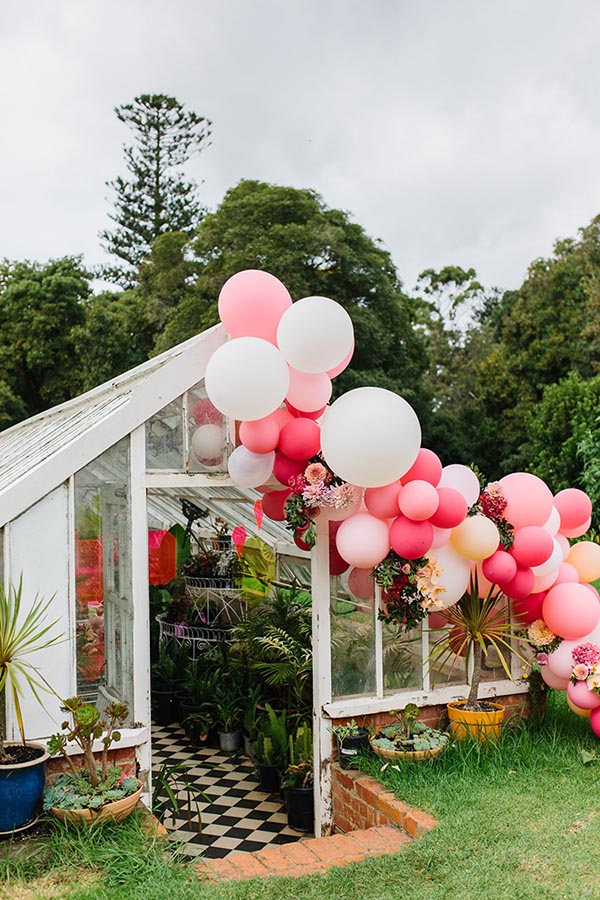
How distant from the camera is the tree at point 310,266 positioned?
614 inches

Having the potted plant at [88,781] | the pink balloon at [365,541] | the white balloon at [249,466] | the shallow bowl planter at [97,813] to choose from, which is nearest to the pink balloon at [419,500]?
the pink balloon at [365,541]

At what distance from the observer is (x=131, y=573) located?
459cm

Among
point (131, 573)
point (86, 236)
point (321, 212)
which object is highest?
point (86, 236)

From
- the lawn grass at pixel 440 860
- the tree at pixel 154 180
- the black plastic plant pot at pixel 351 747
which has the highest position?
the tree at pixel 154 180

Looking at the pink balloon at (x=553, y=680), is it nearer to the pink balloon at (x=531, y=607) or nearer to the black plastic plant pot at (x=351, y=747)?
the pink balloon at (x=531, y=607)

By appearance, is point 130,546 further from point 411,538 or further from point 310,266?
point 310,266

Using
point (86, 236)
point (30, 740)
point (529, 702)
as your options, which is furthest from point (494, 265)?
point (30, 740)

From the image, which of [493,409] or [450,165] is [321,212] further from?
[493,409]

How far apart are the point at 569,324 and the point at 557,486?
5212mm

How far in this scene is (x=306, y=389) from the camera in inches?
180

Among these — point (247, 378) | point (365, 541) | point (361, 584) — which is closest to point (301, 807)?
point (361, 584)

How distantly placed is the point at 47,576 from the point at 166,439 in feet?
3.48

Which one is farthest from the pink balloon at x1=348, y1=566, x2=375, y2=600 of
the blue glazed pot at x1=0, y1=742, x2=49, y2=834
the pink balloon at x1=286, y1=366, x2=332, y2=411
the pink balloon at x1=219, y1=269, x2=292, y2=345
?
the blue glazed pot at x1=0, y1=742, x2=49, y2=834

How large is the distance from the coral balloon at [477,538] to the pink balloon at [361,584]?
62 cm
